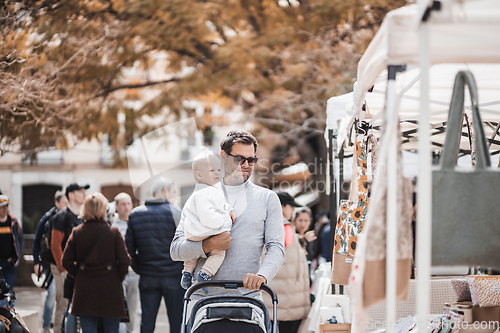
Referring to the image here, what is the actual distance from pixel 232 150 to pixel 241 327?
1.07 m

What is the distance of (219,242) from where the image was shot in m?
3.14

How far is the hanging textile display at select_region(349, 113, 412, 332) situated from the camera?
6.86 ft

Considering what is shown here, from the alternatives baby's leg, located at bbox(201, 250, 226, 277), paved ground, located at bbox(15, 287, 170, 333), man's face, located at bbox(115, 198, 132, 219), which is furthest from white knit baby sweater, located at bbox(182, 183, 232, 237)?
paved ground, located at bbox(15, 287, 170, 333)

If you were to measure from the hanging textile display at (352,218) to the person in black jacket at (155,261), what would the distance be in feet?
8.15

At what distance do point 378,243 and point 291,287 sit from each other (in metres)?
3.60

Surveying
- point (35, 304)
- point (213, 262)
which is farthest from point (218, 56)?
point (213, 262)

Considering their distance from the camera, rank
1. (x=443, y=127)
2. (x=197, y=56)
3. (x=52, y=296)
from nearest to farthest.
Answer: (x=443, y=127) < (x=52, y=296) < (x=197, y=56)

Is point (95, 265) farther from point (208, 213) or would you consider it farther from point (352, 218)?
point (352, 218)

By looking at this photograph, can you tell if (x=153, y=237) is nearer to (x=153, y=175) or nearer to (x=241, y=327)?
(x=153, y=175)

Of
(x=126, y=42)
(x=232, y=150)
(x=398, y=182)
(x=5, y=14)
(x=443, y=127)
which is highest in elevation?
(x=126, y=42)

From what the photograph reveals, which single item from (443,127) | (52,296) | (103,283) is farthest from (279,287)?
(52,296)

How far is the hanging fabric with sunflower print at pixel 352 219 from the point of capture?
3499mm

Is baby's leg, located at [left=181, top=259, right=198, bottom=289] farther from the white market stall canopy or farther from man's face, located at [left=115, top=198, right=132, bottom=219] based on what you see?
man's face, located at [left=115, top=198, right=132, bottom=219]

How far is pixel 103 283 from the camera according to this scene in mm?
5355
